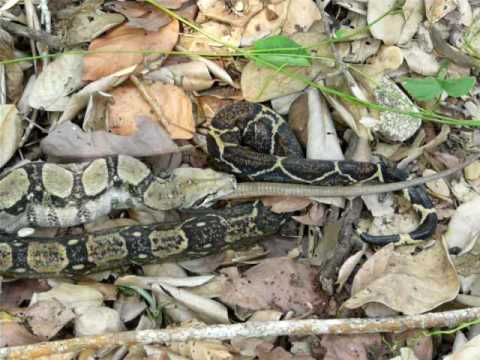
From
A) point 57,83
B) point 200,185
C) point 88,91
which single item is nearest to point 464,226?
point 200,185

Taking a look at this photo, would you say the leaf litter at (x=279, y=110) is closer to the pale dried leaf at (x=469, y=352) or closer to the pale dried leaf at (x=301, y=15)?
the pale dried leaf at (x=301, y=15)

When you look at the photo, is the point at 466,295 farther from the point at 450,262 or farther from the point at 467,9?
the point at 467,9

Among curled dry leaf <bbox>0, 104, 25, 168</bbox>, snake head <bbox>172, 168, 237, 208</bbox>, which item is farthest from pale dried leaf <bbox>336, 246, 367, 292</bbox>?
curled dry leaf <bbox>0, 104, 25, 168</bbox>

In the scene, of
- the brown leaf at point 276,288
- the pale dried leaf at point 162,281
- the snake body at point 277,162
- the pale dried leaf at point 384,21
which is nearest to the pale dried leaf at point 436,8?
the pale dried leaf at point 384,21

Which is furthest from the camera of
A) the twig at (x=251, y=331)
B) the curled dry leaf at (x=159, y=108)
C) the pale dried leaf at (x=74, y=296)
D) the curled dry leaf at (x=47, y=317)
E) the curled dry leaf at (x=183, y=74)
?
the curled dry leaf at (x=183, y=74)

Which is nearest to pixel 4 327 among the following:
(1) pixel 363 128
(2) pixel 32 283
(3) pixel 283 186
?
(2) pixel 32 283

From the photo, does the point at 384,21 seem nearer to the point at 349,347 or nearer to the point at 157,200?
the point at 157,200

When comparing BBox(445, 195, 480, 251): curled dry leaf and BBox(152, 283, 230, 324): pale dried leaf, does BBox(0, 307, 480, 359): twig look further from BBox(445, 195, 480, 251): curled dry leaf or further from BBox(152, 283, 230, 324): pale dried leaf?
BBox(445, 195, 480, 251): curled dry leaf
